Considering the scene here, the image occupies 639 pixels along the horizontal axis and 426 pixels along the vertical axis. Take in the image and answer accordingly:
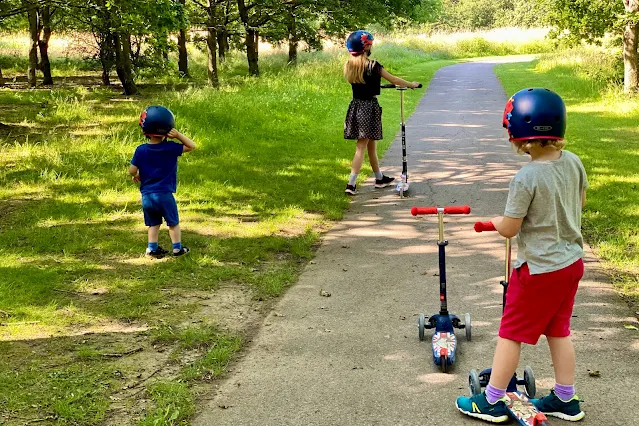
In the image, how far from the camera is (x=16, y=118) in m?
14.6

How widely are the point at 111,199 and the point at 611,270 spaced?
589cm

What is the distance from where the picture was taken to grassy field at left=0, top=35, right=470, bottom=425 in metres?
4.08

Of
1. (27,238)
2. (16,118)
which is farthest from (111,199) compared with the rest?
(16,118)

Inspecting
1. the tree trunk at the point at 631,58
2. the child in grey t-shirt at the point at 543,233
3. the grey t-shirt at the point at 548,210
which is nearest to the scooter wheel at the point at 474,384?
the child in grey t-shirt at the point at 543,233

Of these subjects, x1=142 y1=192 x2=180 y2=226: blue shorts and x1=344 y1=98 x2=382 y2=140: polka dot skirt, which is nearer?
x1=142 y1=192 x2=180 y2=226: blue shorts

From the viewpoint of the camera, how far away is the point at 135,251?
6676mm

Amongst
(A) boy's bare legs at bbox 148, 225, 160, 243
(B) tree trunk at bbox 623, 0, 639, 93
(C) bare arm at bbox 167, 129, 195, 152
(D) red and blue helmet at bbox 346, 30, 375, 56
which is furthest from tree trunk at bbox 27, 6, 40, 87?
(B) tree trunk at bbox 623, 0, 639, 93

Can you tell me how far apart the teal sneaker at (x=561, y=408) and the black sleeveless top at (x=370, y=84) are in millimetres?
5680

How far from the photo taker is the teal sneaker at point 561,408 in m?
3.54

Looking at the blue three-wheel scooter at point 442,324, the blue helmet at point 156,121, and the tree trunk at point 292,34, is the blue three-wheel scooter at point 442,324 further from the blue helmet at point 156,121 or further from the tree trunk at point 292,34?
the tree trunk at point 292,34

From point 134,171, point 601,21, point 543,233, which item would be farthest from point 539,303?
point 601,21

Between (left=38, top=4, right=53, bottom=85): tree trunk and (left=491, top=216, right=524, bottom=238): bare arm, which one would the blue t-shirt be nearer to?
(left=491, top=216, right=524, bottom=238): bare arm

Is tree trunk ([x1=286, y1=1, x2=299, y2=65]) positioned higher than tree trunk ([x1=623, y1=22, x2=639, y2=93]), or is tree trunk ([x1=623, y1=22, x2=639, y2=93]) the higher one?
tree trunk ([x1=286, y1=1, x2=299, y2=65])

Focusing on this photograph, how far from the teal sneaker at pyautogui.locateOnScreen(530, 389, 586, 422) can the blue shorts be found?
13.3ft
